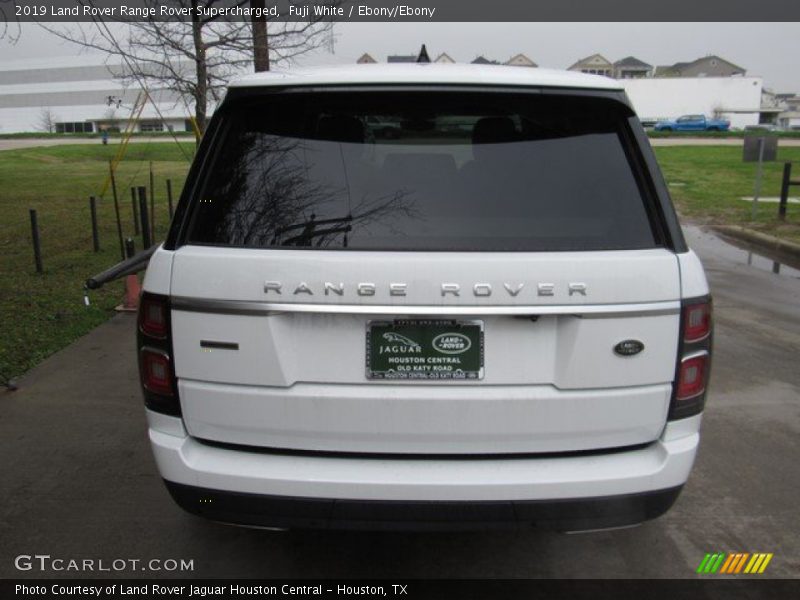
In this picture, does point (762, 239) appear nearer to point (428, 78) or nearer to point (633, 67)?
point (428, 78)

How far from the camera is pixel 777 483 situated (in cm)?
374

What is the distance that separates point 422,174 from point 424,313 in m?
0.53

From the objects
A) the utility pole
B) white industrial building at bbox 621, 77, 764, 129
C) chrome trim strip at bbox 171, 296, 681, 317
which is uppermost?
white industrial building at bbox 621, 77, 764, 129

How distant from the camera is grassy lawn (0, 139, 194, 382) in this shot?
627 centimetres

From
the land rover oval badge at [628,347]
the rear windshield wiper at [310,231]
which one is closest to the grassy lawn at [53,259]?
the rear windshield wiper at [310,231]

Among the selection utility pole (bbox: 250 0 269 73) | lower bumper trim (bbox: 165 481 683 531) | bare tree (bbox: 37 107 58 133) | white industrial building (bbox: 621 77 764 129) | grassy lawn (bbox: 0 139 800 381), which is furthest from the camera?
white industrial building (bbox: 621 77 764 129)

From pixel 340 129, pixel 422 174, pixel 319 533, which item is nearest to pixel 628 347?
pixel 422 174

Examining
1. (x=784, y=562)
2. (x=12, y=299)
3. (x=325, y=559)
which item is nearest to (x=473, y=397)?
(x=325, y=559)

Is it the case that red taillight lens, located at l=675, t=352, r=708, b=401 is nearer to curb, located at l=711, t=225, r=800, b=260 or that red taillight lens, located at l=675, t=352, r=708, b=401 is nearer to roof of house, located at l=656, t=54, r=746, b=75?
curb, located at l=711, t=225, r=800, b=260

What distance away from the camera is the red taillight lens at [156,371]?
2.41 meters

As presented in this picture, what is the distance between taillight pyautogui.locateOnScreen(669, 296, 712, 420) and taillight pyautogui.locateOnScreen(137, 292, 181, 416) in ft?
5.61

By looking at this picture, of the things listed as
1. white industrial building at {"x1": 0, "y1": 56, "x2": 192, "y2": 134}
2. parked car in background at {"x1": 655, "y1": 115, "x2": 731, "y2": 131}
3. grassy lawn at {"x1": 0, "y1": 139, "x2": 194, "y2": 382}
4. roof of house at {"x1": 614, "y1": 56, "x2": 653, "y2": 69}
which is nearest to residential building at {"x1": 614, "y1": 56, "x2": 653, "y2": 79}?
roof of house at {"x1": 614, "y1": 56, "x2": 653, "y2": 69}

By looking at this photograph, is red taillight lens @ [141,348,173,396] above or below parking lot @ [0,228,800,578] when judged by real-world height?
above

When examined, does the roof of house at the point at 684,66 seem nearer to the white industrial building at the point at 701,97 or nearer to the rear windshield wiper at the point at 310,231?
the white industrial building at the point at 701,97
